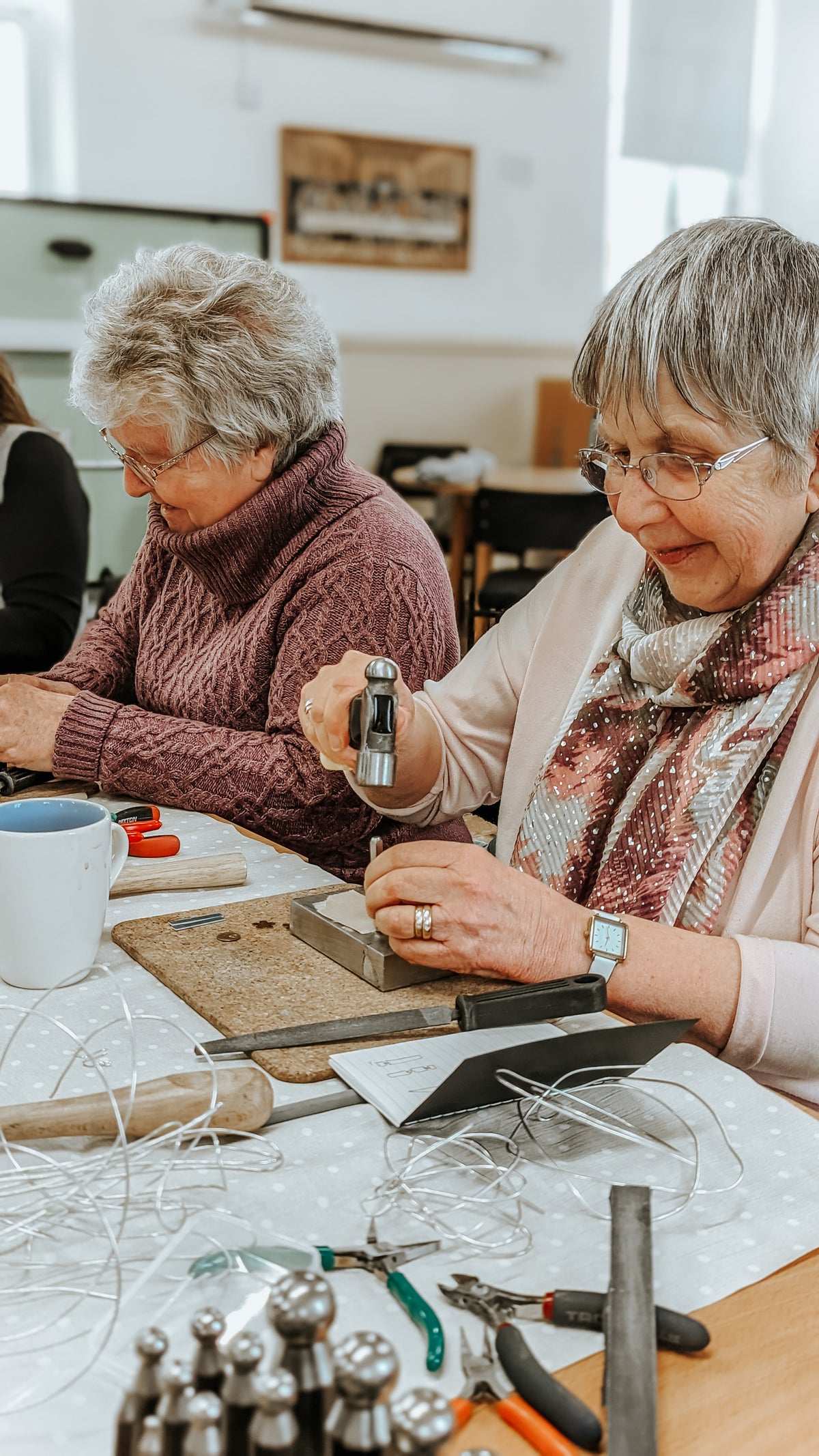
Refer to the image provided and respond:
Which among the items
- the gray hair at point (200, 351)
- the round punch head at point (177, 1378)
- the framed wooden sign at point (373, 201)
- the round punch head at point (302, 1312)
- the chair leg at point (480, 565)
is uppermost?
the framed wooden sign at point (373, 201)

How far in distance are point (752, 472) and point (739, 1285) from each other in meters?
0.71

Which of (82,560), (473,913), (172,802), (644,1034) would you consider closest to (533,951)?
(473,913)

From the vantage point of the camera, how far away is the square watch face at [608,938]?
106cm

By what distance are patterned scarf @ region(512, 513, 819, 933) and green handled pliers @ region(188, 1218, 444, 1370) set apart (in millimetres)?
569

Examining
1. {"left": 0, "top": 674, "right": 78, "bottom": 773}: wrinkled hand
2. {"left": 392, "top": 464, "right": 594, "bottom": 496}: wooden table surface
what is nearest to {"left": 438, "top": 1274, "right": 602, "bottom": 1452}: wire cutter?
{"left": 0, "top": 674, "right": 78, "bottom": 773}: wrinkled hand

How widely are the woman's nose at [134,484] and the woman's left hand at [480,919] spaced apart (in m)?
0.98

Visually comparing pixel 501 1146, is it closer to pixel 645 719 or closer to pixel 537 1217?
pixel 537 1217

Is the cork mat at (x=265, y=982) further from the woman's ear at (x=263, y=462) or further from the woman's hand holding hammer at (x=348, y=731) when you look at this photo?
the woman's ear at (x=263, y=462)

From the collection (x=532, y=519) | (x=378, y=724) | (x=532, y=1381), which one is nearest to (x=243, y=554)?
(x=378, y=724)

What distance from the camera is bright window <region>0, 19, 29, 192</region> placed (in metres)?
5.09

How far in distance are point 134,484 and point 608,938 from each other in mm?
1126

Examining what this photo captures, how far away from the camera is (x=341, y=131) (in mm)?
5863

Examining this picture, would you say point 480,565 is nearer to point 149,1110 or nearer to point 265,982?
point 265,982

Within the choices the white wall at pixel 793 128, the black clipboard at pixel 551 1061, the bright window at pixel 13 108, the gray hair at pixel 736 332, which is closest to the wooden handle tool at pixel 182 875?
the black clipboard at pixel 551 1061
